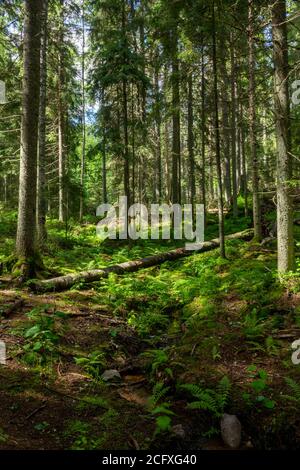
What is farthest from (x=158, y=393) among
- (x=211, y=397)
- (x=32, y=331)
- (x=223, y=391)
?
(x=32, y=331)

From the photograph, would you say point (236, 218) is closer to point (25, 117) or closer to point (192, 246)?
point (192, 246)

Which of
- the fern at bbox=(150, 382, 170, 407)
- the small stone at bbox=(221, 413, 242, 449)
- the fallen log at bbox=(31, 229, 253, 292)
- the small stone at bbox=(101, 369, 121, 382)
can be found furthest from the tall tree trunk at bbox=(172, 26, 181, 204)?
the small stone at bbox=(221, 413, 242, 449)

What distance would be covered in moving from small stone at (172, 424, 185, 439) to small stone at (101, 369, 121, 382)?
158cm

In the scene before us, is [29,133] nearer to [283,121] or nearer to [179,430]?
[283,121]

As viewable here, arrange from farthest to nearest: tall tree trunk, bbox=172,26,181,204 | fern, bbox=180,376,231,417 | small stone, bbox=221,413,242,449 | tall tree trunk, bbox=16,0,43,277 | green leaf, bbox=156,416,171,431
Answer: tall tree trunk, bbox=172,26,181,204 → tall tree trunk, bbox=16,0,43,277 → fern, bbox=180,376,231,417 → small stone, bbox=221,413,242,449 → green leaf, bbox=156,416,171,431

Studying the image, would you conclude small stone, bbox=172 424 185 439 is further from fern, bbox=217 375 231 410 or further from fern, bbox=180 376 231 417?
fern, bbox=217 375 231 410

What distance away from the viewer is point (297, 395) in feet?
17.2

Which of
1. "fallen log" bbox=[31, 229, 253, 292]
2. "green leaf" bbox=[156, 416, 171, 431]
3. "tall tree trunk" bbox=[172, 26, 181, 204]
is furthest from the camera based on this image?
"tall tree trunk" bbox=[172, 26, 181, 204]

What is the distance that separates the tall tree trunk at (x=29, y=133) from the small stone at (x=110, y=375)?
190 inches

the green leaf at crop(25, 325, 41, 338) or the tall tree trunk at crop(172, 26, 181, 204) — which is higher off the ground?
the tall tree trunk at crop(172, 26, 181, 204)

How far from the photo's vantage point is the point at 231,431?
4.67m

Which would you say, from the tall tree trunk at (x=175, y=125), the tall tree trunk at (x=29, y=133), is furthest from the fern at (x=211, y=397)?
the tall tree trunk at (x=175, y=125)

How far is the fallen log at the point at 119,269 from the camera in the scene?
988 centimetres

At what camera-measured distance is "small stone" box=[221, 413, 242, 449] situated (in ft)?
15.0
